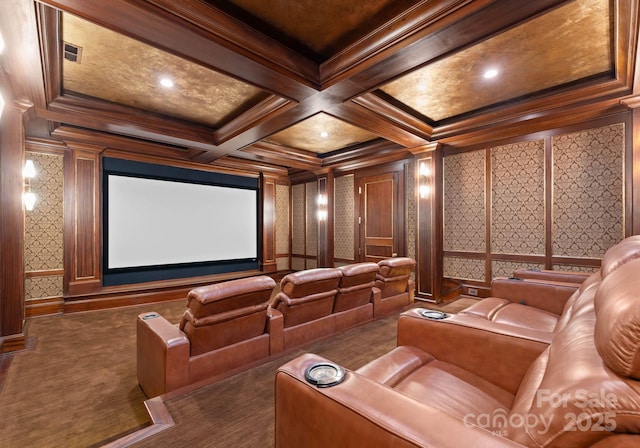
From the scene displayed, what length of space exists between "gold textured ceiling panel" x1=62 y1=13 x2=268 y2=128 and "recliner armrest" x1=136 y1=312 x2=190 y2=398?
2324mm

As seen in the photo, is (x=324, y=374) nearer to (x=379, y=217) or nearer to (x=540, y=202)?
(x=540, y=202)

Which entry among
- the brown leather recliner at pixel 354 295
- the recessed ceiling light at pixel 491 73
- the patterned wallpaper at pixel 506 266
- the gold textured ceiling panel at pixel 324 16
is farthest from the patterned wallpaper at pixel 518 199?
the gold textured ceiling panel at pixel 324 16

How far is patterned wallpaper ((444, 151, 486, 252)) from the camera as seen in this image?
14.1ft

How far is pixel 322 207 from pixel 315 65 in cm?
396

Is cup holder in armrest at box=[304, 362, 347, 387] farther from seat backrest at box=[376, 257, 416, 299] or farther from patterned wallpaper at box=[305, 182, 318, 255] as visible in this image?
patterned wallpaper at box=[305, 182, 318, 255]

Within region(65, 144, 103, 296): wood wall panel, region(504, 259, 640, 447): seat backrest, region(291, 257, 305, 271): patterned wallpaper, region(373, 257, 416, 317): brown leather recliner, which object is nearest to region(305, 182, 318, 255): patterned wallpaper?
region(291, 257, 305, 271): patterned wallpaper

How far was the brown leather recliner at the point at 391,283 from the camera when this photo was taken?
3.22 m

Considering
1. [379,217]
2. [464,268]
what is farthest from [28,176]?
[464,268]

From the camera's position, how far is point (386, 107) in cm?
346

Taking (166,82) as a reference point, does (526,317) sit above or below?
below

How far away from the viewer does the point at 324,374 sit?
0.96m

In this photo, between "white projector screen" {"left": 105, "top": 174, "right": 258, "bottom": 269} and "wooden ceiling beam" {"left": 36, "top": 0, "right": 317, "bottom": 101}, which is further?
"white projector screen" {"left": 105, "top": 174, "right": 258, "bottom": 269}

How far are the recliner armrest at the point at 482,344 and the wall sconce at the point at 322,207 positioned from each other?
491 centimetres

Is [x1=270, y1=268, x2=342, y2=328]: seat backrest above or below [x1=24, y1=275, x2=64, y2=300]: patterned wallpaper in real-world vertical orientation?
above
